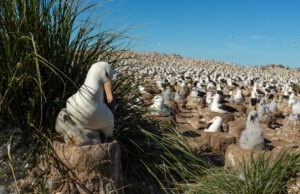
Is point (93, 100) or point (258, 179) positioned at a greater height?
point (93, 100)

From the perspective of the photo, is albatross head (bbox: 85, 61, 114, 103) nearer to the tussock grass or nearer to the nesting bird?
the nesting bird

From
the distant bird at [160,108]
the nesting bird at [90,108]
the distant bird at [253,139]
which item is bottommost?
the distant bird at [253,139]

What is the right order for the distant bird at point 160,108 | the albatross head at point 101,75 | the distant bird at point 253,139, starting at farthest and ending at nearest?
the distant bird at point 253,139 < the distant bird at point 160,108 < the albatross head at point 101,75

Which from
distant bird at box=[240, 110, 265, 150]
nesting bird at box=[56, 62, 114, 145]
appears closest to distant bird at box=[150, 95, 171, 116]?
distant bird at box=[240, 110, 265, 150]

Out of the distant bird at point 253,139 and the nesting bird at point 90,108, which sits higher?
the nesting bird at point 90,108

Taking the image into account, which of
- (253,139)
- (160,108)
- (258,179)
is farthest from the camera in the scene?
(160,108)

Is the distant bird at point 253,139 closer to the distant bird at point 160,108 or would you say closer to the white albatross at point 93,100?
the distant bird at point 160,108

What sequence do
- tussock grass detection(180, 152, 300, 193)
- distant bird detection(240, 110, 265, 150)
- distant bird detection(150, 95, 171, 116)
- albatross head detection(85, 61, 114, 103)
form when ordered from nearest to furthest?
1. albatross head detection(85, 61, 114, 103)
2. tussock grass detection(180, 152, 300, 193)
3. distant bird detection(150, 95, 171, 116)
4. distant bird detection(240, 110, 265, 150)

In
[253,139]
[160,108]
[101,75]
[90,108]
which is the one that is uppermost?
[101,75]

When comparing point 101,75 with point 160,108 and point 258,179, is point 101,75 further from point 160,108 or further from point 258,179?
point 160,108

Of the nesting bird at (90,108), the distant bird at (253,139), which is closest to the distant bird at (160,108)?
the distant bird at (253,139)

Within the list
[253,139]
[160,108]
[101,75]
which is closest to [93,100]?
[101,75]

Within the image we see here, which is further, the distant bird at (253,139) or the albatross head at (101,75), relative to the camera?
the distant bird at (253,139)

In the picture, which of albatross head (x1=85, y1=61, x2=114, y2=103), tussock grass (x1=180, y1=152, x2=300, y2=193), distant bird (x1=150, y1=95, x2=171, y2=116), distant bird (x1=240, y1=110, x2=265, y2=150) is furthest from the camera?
distant bird (x1=240, y1=110, x2=265, y2=150)
